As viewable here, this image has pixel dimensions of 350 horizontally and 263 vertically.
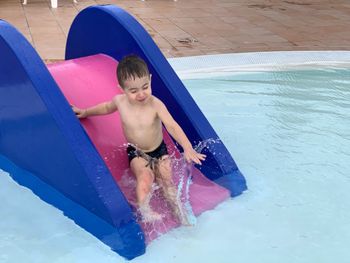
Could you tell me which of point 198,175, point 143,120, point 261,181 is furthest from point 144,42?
point 261,181

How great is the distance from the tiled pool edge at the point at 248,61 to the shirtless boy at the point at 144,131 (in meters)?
2.64

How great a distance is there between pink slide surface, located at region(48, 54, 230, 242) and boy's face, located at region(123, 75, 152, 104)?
0.43 meters

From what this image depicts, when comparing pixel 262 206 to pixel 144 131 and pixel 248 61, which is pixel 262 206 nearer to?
pixel 144 131

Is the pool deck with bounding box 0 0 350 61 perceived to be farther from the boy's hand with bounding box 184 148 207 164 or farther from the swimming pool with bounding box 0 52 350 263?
the boy's hand with bounding box 184 148 207 164

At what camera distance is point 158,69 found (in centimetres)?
352

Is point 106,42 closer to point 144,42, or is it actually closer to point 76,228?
point 144,42

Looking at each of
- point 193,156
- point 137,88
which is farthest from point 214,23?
point 193,156

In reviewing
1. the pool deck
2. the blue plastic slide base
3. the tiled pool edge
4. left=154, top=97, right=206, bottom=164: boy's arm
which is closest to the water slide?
the blue plastic slide base

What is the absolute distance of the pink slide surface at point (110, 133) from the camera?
3084 mm

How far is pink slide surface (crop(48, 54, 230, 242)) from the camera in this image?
3084mm

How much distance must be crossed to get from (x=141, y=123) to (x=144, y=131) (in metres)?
0.05

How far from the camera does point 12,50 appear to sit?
306cm

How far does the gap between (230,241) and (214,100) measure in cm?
241

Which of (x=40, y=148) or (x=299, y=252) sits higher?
(x=40, y=148)
